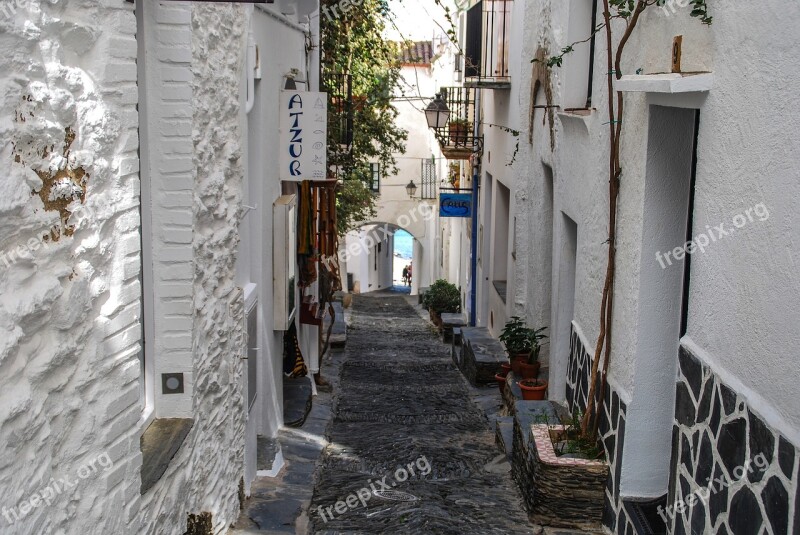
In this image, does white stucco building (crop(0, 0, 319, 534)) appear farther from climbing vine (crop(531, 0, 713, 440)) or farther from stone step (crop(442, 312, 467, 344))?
stone step (crop(442, 312, 467, 344))

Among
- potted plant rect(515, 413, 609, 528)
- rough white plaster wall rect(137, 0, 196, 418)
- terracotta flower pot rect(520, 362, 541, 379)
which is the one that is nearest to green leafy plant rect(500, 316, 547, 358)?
terracotta flower pot rect(520, 362, 541, 379)

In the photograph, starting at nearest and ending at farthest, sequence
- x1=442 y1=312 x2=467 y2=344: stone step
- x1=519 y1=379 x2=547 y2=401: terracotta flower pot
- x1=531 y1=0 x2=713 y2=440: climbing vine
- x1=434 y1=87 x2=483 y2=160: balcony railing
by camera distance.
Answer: x1=531 y1=0 x2=713 y2=440: climbing vine, x1=519 y1=379 x2=547 y2=401: terracotta flower pot, x1=434 y1=87 x2=483 y2=160: balcony railing, x1=442 y1=312 x2=467 y2=344: stone step

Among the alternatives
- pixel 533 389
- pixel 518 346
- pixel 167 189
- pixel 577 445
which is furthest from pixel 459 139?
pixel 167 189

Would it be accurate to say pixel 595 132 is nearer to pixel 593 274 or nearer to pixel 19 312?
pixel 593 274

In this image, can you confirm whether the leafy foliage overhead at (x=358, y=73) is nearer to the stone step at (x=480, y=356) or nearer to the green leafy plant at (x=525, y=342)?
the stone step at (x=480, y=356)

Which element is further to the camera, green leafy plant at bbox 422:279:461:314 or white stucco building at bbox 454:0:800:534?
green leafy plant at bbox 422:279:461:314

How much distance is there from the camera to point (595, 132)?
6.76 m

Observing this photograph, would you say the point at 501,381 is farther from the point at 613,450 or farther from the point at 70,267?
the point at 70,267

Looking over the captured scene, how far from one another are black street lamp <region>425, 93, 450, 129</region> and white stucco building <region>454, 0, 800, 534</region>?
5.30 metres

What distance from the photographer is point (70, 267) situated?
116 inches

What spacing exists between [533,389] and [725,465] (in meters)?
4.96

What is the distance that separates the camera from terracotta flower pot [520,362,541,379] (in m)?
9.82

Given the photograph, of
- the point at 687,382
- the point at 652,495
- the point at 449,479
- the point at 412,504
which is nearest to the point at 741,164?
the point at 687,382

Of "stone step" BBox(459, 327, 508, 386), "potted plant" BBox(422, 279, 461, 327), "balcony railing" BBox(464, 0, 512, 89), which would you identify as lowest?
"potted plant" BBox(422, 279, 461, 327)
